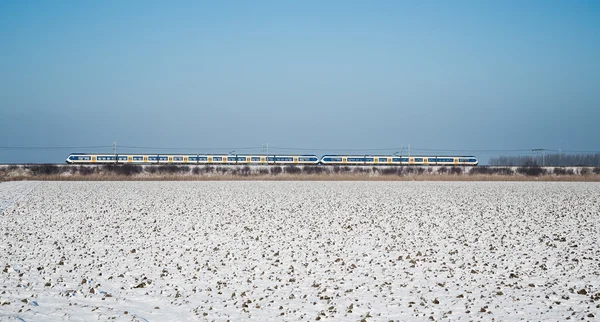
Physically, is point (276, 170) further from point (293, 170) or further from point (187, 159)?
point (187, 159)

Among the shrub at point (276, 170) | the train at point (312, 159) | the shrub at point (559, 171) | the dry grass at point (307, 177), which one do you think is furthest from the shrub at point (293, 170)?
the shrub at point (559, 171)

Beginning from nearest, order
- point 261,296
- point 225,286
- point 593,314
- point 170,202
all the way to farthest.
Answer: point 593,314 → point 261,296 → point 225,286 → point 170,202

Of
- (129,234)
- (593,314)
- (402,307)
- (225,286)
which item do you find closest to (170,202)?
(129,234)

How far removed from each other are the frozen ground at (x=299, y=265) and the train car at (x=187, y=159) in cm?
5616

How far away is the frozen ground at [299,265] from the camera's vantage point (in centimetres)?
921

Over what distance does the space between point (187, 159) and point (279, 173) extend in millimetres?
22153

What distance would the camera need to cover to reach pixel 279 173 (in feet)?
201

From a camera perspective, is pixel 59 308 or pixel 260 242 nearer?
pixel 59 308

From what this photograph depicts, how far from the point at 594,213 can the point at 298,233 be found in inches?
499

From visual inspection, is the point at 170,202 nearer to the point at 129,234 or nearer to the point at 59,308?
the point at 129,234

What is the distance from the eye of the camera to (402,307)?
9.29 meters

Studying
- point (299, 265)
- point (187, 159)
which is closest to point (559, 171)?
point (187, 159)

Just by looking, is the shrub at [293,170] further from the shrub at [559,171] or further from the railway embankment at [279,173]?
the shrub at [559,171]

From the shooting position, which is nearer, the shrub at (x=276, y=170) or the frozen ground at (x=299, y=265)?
the frozen ground at (x=299, y=265)
